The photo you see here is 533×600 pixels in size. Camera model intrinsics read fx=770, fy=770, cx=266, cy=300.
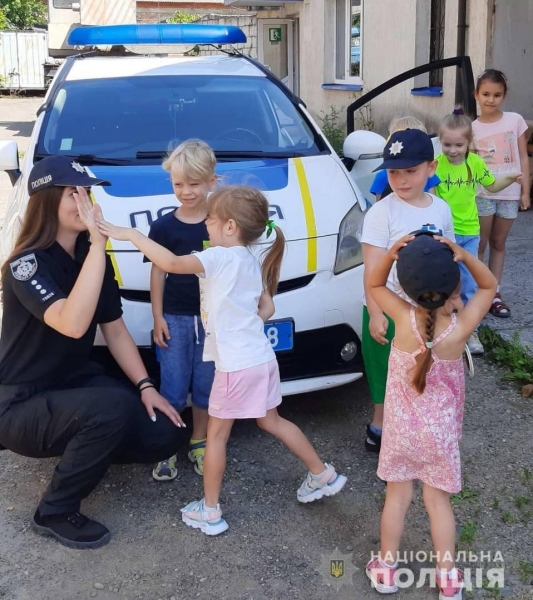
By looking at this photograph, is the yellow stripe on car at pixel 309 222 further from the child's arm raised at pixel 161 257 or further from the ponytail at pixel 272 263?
the child's arm raised at pixel 161 257

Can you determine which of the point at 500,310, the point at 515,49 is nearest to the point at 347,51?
the point at 515,49

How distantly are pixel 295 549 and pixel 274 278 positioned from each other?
96cm

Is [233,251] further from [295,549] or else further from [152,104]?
[152,104]

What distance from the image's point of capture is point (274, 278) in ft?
9.29

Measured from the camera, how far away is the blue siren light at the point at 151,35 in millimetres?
5473

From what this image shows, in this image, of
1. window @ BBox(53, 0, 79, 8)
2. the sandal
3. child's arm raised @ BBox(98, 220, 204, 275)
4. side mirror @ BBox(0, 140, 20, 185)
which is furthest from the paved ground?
window @ BBox(53, 0, 79, 8)

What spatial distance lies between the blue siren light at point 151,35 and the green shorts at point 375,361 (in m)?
3.24

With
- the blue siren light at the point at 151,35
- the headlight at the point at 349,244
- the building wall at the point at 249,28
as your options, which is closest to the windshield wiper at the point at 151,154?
the headlight at the point at 349,244

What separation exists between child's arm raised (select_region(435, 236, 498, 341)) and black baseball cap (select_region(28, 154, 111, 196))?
1249mm

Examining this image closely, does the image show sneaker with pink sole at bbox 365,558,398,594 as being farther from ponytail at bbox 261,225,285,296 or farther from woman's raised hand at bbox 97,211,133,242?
woman's raised hand at bbox 97,211,133,242

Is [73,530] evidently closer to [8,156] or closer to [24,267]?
[24,267]

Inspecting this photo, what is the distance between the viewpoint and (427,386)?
7.69 feet

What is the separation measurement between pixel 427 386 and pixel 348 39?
1137 centimetres

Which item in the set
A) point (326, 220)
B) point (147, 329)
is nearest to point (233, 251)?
point (147, 329)
